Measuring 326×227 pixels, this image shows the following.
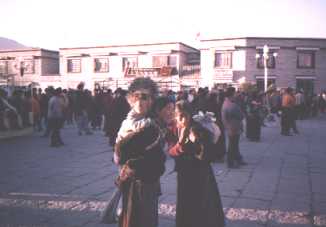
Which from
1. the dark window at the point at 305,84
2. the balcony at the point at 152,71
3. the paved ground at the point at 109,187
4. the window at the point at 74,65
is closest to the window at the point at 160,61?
the balcony at the point at 152,71

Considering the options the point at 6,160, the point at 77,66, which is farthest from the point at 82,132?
the point at 77,66

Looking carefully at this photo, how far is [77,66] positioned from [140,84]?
33.6 metres

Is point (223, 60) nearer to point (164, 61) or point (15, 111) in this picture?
point (164, 61)

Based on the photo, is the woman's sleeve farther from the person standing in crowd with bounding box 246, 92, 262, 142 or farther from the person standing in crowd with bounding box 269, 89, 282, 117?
the person standing in crowd with bounding box 269, 89, 282, 117

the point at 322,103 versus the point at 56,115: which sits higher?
the point at 56,115

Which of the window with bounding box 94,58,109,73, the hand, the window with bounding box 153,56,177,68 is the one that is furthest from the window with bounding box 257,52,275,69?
the hand

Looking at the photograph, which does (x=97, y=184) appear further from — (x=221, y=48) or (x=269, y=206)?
(x=221, y=48)

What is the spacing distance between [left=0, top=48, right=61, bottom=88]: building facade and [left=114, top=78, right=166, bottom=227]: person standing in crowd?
34.2 meters

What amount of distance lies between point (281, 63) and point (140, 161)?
29476 millimetres

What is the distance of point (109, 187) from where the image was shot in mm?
5305

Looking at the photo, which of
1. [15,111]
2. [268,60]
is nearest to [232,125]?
[15,111]

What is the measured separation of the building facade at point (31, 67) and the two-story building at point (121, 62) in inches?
83.3

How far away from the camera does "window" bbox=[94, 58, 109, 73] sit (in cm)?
3409

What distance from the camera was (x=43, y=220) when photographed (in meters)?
3.90
